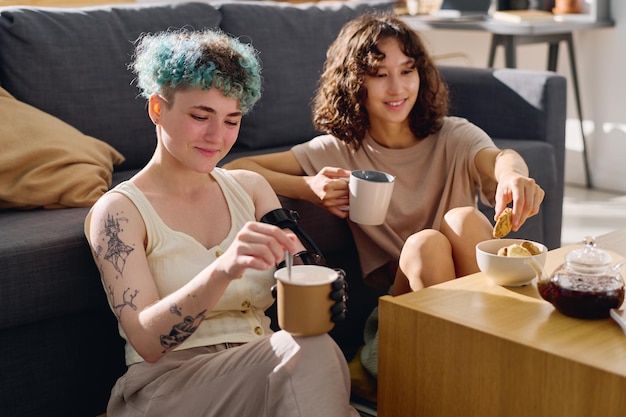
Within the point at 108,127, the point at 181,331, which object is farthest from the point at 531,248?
the point at 108,127

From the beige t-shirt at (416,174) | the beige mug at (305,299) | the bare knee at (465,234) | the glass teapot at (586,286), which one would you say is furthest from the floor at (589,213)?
the beige mug at (305,299)

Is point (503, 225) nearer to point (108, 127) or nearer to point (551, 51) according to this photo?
point (108, 127)

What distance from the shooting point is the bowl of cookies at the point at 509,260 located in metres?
1.62

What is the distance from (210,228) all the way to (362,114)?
630 mm

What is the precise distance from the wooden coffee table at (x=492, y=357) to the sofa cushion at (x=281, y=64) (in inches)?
51.0

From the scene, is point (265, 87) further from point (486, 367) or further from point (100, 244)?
point (486, 367)

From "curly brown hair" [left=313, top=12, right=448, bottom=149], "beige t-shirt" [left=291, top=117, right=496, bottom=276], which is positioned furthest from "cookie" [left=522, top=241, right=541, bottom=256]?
"curly brown hair" [left=313, top=12, right=448, bottom=149]

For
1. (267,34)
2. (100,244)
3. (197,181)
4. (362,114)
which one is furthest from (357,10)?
(100,244)

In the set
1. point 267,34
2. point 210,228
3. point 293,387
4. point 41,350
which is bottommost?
point 41,350

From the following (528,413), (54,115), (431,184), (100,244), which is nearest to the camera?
(528,413)

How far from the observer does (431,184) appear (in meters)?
2.19

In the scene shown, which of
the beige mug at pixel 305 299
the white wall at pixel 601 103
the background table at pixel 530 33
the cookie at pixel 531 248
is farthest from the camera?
the white wall at pixel 601 103

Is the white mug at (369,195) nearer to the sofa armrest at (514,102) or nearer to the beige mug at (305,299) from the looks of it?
the beige mug at (305,299)

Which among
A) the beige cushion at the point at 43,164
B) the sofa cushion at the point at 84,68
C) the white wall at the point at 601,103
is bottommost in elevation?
the white wall at the point at 601,103
